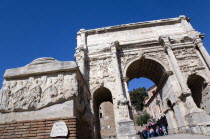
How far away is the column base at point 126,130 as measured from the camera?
843cm

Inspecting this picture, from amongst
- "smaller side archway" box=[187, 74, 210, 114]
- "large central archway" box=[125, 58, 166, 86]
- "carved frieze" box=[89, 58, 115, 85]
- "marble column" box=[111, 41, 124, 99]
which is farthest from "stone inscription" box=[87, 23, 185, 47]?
"smaller side archway" box=[187, 74, 210, 114]

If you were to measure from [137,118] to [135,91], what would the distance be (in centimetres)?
699

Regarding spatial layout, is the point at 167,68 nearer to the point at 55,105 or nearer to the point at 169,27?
A: the point at 169,27

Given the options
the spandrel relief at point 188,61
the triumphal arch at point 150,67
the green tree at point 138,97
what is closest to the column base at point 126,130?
the triumphal arch at point 150,67

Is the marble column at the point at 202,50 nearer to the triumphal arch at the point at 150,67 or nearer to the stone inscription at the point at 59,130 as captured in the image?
the triumphal arch at the point at 150,67

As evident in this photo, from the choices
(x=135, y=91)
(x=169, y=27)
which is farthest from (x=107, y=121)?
(x=135, y=91)

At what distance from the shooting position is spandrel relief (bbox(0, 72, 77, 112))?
2590mm

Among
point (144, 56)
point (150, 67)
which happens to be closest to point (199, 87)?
point (150, 67)

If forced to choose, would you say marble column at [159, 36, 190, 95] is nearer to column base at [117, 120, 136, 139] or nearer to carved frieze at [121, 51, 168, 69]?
carved frieze at [121, 51, 168, 69]

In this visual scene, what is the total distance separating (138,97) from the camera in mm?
38594

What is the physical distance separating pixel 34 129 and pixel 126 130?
7169mm

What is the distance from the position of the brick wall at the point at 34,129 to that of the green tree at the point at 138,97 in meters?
37.6

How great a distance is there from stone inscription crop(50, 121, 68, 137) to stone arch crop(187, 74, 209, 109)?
468 inches

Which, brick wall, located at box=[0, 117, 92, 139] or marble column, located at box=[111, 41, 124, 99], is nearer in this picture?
brick wall, located at box=[0, 117, 92, 139]
